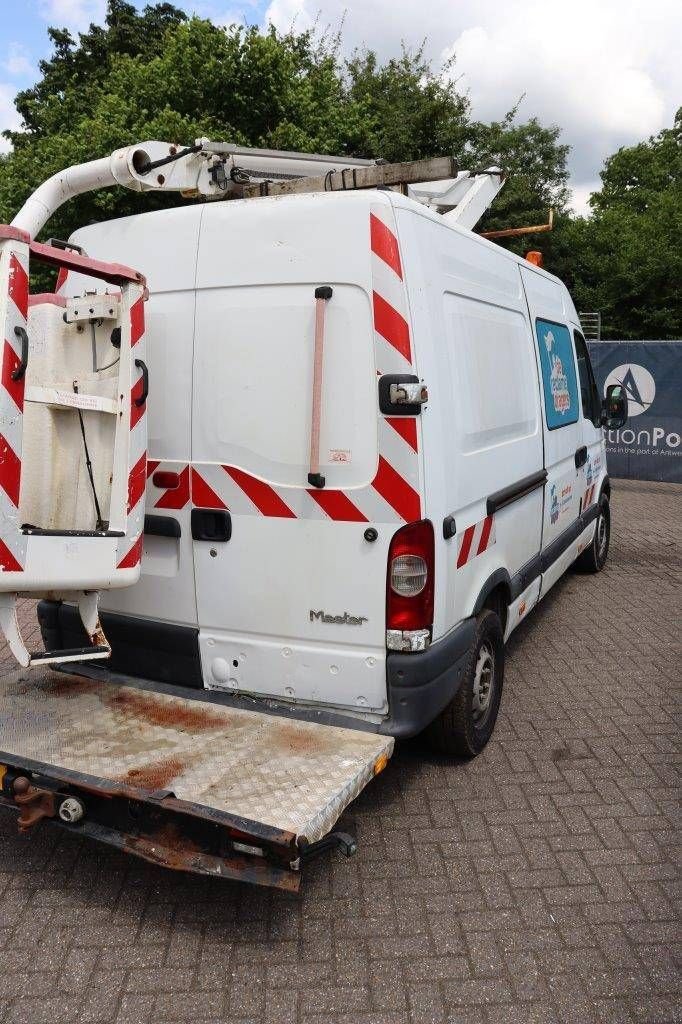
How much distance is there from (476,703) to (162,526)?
174 cm

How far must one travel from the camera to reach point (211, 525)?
130 inches

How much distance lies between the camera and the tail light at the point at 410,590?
301 centimetres

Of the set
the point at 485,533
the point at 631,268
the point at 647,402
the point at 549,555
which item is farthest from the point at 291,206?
the point at 631,268

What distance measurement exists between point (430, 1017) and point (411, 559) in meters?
1.48

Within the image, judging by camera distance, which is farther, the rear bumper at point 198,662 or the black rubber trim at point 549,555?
the black rubber trim at point 549,555

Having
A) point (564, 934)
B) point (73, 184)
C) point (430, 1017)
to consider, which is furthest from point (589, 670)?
point (73, 184)

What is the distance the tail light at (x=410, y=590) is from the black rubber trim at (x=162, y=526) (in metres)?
0.97

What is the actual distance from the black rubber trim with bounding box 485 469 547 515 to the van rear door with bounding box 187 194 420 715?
86 cm

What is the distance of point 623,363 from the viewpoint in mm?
11742

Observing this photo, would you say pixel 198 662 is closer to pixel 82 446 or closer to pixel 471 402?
pixel 82 446

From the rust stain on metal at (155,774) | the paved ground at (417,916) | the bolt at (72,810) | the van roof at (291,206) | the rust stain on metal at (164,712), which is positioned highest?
the van roof at (291,206)

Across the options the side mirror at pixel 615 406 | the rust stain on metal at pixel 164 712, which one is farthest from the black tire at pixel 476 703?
the side mirror at pixel 615 406

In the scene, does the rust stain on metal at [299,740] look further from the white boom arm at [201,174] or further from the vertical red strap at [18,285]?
the white boom arm at [201,174]

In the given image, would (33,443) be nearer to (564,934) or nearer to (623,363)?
(564,934)
